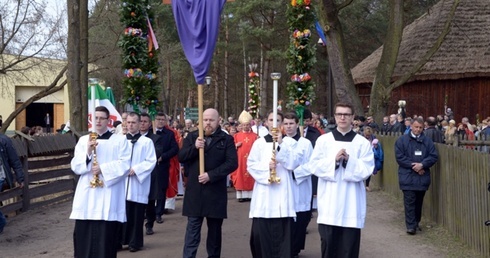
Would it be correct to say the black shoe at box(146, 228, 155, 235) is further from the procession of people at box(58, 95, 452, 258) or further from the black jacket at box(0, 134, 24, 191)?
the black jacket at box(0, 134, 24, 191)

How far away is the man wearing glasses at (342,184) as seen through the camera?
734cm

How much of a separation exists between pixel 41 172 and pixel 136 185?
555 centimetres

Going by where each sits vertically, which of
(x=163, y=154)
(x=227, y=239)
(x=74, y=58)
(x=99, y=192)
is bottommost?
(x=227, y=239)

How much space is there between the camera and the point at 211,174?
842cm

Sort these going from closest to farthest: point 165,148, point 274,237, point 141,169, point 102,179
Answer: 1. point 102,179
2. point 274,237
3. point 141,169
4. point 165,148

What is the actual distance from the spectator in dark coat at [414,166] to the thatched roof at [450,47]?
19.0m

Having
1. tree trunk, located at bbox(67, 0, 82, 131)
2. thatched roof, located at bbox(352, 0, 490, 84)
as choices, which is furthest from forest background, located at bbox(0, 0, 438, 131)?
tree trunk, located at bbox(67, 0, 82, 131)

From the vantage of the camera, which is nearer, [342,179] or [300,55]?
[342,179]

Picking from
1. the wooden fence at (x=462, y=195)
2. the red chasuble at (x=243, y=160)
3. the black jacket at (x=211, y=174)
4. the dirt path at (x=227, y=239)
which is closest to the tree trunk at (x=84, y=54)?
the dirt path at (x=227, y=239)

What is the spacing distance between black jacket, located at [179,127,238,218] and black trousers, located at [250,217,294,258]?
2.04 feet

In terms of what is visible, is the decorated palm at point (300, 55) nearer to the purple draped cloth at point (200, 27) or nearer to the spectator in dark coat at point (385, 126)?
the purple draped cloth at point (200, 27)

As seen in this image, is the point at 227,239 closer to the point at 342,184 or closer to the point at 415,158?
the point at 415,158

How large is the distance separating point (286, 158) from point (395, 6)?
54.2 feet

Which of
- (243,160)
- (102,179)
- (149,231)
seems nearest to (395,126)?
(243,160)
